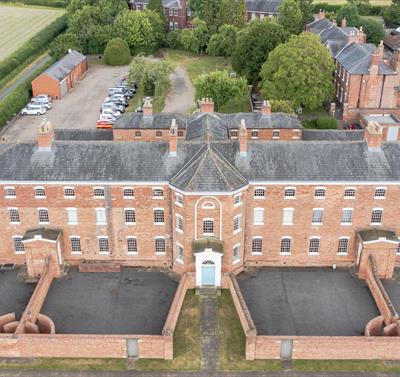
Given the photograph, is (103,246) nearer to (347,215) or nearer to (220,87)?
(347,215)

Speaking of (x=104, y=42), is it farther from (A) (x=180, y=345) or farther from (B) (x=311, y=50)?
(A) (x=180, y=345)

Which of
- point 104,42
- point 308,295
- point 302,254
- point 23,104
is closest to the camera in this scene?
point 308,295

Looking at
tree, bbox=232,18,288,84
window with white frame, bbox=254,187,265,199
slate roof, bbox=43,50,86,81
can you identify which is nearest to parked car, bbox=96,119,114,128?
slate roof, bbox=43,50,86,81

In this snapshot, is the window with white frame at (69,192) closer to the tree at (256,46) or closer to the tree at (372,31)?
the tree at (256,46)

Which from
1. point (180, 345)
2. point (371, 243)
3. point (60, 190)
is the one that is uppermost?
point (60, 190)

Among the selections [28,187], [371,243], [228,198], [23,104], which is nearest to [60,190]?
[28,187]
